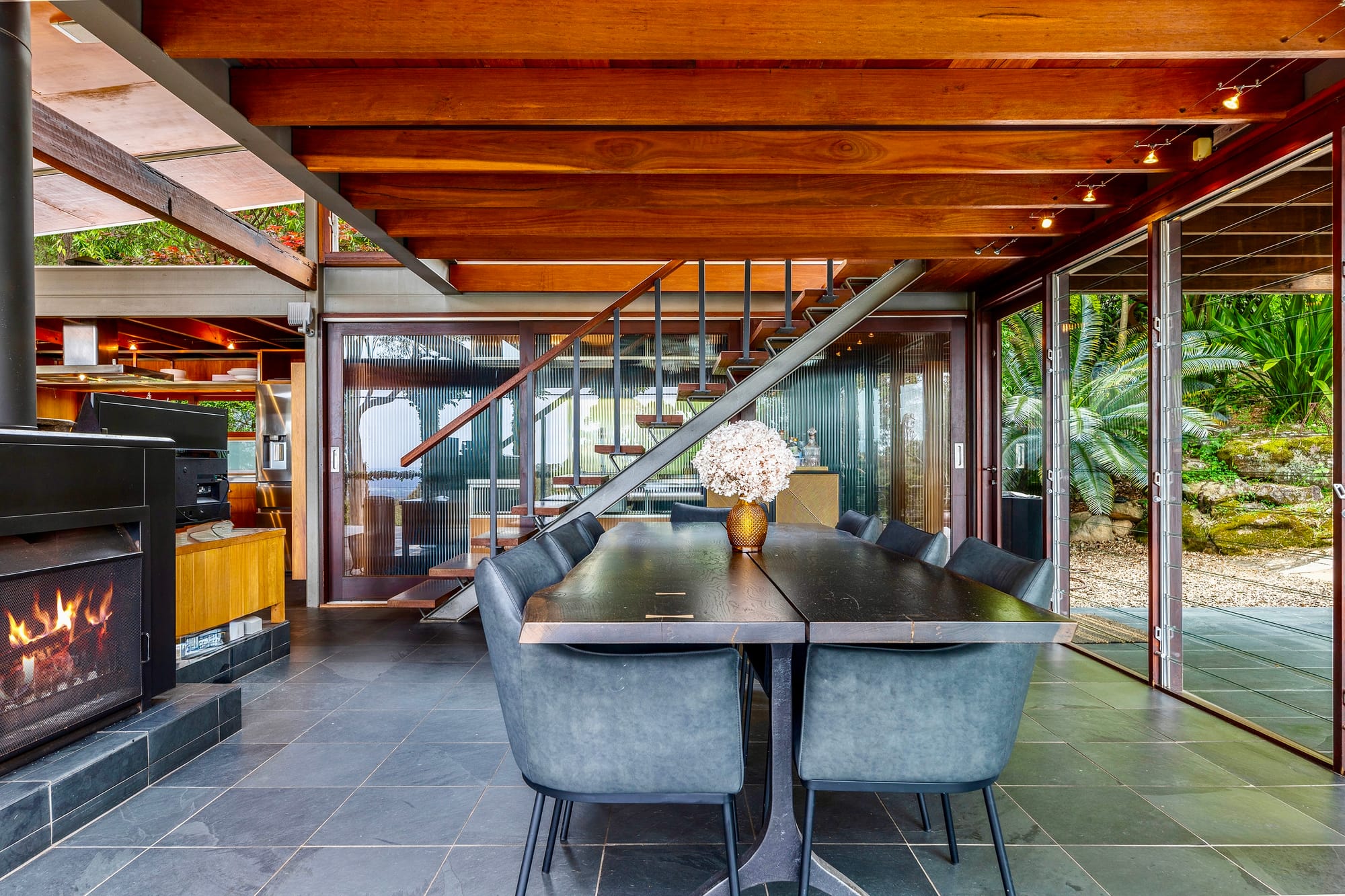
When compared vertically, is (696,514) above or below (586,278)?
below

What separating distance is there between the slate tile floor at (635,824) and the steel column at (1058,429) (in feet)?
4.67

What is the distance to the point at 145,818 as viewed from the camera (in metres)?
2.34

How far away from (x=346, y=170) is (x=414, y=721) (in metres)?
2.39

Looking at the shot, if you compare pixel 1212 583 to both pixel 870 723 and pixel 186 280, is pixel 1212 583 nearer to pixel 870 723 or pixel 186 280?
pixel 870 723

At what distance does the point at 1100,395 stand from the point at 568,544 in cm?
327

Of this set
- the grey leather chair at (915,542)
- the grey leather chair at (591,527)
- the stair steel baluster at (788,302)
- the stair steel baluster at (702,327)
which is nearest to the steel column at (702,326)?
the stair steel baluster at (702,327)

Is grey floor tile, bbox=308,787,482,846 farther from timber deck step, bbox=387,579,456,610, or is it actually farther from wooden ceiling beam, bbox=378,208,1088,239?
wooden ceiling beam, bbox=378,208,1088,239

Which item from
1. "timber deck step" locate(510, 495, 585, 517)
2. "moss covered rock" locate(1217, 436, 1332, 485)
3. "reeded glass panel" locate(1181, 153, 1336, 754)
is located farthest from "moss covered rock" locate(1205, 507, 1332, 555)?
"timber deck step" locate(510, 495, 585, 517)

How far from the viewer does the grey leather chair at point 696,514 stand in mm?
4617

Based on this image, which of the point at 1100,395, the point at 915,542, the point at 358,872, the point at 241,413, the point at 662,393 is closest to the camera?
the point at 358,872

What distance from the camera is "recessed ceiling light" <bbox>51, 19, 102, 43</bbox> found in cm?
285

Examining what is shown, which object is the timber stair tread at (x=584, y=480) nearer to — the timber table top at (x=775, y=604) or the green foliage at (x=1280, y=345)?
the timber table top at (x=775, y=604)

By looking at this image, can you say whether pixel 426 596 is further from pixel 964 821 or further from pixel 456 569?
pixel 964 821

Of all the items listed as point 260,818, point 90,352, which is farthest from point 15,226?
point 90,352
